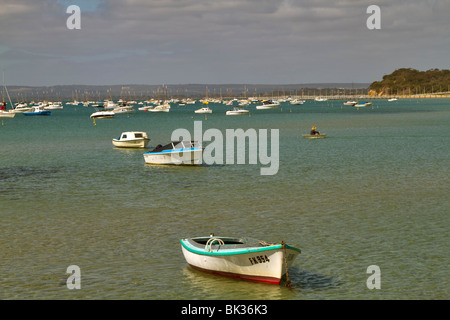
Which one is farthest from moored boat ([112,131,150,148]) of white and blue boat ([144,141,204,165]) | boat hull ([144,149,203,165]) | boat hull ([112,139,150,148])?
boat hull ([144,149,203,165])

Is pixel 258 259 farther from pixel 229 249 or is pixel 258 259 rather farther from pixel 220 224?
pixel 220 224

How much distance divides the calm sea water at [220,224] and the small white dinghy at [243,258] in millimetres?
447

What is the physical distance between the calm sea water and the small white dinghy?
17.6 inches

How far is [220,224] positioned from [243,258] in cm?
934

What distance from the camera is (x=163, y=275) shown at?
22.0 meters

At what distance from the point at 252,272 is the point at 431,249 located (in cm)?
867

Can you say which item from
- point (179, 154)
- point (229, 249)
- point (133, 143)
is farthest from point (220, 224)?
point (133, 143)

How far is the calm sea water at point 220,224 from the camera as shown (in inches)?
821

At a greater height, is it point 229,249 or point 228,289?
point 229,249

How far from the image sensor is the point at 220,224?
2977cm

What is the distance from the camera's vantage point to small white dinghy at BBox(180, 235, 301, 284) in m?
20.0

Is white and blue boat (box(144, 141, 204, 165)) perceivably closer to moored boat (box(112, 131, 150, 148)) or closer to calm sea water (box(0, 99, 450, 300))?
calm sea water (box(0, 99, 450, 300))

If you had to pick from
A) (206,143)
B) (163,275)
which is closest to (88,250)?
(163,275)

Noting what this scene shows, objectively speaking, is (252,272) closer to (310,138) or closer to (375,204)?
(375,204)
